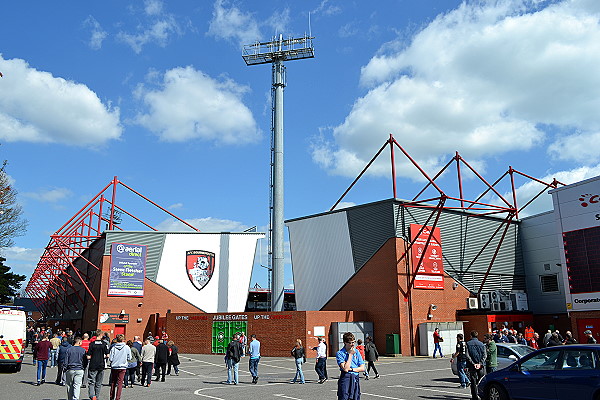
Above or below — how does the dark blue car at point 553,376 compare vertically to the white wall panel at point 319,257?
below

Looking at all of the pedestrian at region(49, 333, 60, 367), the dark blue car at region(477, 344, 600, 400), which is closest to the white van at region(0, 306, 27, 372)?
the pedestrian at region(49, 333, 60, 367)

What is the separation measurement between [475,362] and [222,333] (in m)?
22.6

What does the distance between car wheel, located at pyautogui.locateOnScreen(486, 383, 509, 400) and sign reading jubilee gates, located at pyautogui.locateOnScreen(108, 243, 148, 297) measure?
31556 millimetres

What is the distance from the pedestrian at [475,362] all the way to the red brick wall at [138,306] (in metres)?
29.8

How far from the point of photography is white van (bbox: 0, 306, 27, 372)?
67.7 feet

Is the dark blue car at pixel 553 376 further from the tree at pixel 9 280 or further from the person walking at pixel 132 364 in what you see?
the tree at pixel 9 280

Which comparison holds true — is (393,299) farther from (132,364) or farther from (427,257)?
(132,364)

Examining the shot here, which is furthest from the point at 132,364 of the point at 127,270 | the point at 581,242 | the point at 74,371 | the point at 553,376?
the point at 581,242

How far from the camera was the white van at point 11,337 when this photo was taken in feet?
67.7

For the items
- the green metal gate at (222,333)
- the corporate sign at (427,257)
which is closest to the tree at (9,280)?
the green metal gate at (222,333)

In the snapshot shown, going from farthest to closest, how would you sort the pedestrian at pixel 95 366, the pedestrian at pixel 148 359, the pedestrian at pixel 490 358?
1. the pedestrian at pixel 148 359
2. the pedestrian at pixel 490 358
3. the pedestrian at pixel 95 366

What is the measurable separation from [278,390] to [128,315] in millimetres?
25120

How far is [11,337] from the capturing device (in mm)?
20766

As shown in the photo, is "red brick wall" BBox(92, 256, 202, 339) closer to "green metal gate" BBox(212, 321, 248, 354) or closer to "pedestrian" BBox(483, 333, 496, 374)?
"green metal gate" BBox(212, 321, 248, 354)
